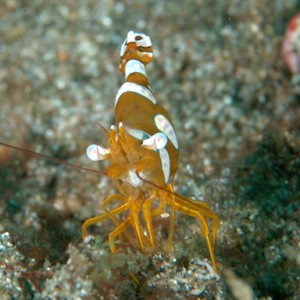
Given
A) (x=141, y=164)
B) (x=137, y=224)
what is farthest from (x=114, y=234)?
(x=141, y=164)

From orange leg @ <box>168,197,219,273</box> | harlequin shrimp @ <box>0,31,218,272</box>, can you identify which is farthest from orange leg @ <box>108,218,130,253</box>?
orange leg @ <box>168,197,219,273</box>

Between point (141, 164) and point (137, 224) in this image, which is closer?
point (141, 164)

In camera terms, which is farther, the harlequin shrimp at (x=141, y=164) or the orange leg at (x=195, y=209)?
the orange leg at (x=195, y=209)

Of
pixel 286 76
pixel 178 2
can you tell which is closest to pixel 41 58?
pixel 178 2

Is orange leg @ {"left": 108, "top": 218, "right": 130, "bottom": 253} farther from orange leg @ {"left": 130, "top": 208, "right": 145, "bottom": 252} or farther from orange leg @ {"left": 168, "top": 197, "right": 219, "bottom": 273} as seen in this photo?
orange leg @ {"left": 168, "top": 197, "right": 219, "bottom": 273}

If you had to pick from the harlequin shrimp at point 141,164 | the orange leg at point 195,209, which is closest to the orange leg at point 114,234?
the harlequin shrimp at point 141,164

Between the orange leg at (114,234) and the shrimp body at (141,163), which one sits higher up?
the shrimp body at (141,163)

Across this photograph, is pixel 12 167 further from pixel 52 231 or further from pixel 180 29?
pixel 180 29

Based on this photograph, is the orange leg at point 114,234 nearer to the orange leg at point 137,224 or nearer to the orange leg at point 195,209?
the orange leg at point 137,224

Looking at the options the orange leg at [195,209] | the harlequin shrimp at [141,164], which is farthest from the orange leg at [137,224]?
the orange leg at [195,209]

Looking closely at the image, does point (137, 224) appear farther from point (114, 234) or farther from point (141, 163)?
point (141, 163)
